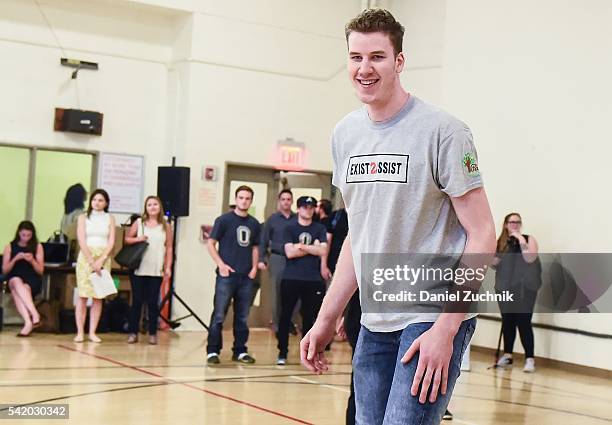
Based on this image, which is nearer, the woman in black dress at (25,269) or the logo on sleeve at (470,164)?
the logo on sleeve at (470,164)

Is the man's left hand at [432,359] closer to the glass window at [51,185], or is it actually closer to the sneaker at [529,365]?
the sneaker at [529,365]

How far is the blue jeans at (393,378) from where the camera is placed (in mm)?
2525

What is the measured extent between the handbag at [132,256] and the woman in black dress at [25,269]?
55.6 inches

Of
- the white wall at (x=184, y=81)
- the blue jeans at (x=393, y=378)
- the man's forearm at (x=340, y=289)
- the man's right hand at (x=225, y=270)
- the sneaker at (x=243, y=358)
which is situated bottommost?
the sneaker at (x=243, y=358)

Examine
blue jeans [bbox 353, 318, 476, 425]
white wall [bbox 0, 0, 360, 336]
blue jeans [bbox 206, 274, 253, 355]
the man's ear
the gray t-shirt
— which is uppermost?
white wall [bbox 0, 0, 360, 336]

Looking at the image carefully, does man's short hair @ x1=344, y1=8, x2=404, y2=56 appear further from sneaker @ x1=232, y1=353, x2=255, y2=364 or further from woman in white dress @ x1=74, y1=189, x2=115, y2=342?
woman in white dress @ x1=74, y1=189, x2=115, y2=342

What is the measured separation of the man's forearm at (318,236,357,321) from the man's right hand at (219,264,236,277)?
283 inches

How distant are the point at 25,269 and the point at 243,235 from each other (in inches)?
144

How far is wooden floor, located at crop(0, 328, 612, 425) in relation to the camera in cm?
684

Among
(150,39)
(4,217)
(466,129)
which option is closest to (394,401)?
(466,129)

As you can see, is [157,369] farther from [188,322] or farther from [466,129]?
[466,129]

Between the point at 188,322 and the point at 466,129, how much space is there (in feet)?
39.4

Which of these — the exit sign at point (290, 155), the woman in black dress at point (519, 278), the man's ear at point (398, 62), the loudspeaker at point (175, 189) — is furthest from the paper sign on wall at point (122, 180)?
the man's ear at point (398, 62)

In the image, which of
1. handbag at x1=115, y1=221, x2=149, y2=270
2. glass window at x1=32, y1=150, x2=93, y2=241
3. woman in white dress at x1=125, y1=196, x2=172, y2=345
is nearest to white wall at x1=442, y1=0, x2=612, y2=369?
woman in white dress at x1=125, y1=196, x2=172, y2=345
